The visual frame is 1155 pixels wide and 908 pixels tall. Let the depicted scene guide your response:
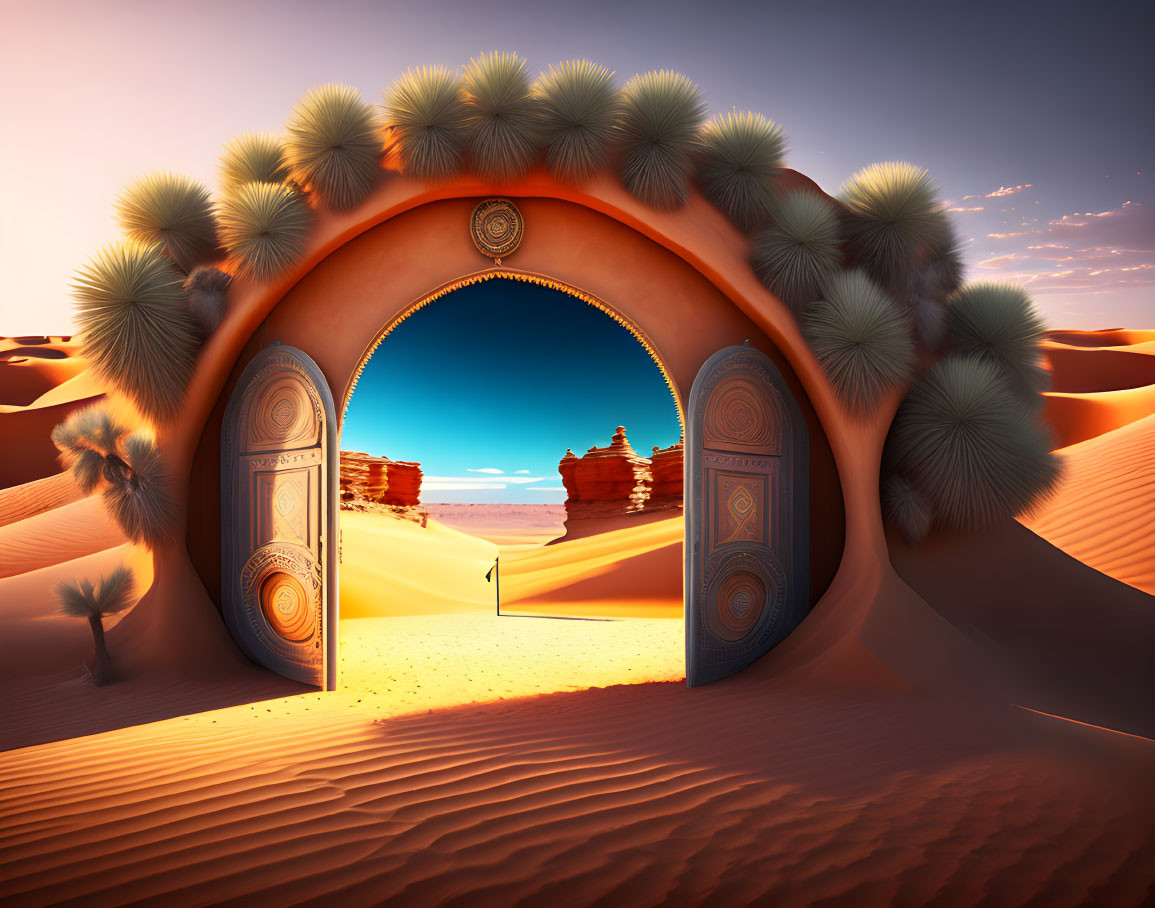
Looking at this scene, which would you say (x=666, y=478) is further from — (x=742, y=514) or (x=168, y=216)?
(x=168, y=216)

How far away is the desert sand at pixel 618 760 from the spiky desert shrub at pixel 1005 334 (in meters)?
1.83

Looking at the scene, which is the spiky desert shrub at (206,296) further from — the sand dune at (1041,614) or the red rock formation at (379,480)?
the red rock formation at (379,480)

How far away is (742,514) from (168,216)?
7.13 metres

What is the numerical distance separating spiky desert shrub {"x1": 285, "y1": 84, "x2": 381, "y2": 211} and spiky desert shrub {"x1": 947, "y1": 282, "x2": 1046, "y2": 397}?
6.64 metres

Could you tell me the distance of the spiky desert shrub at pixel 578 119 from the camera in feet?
21.7

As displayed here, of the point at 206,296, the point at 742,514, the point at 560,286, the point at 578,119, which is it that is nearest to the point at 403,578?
the point at 206,296

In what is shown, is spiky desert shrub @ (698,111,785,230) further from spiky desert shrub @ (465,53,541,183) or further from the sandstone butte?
the sandstone butte

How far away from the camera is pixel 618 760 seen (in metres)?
4.19

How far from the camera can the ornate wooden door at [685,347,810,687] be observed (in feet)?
21.7

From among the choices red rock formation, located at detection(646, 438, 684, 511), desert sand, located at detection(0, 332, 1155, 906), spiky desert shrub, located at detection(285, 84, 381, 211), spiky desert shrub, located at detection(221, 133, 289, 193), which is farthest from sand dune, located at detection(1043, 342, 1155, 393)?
spiky desert shrub, located at detection(221, 133, 289, 193)

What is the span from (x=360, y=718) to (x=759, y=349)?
5.38m

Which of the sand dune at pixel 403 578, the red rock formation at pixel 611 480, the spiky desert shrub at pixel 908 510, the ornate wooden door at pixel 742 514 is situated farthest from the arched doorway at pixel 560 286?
the red rock formation at pixel 611 480

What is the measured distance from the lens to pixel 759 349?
7203 mm

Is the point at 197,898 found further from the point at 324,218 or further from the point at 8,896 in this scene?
the point at 324,218
